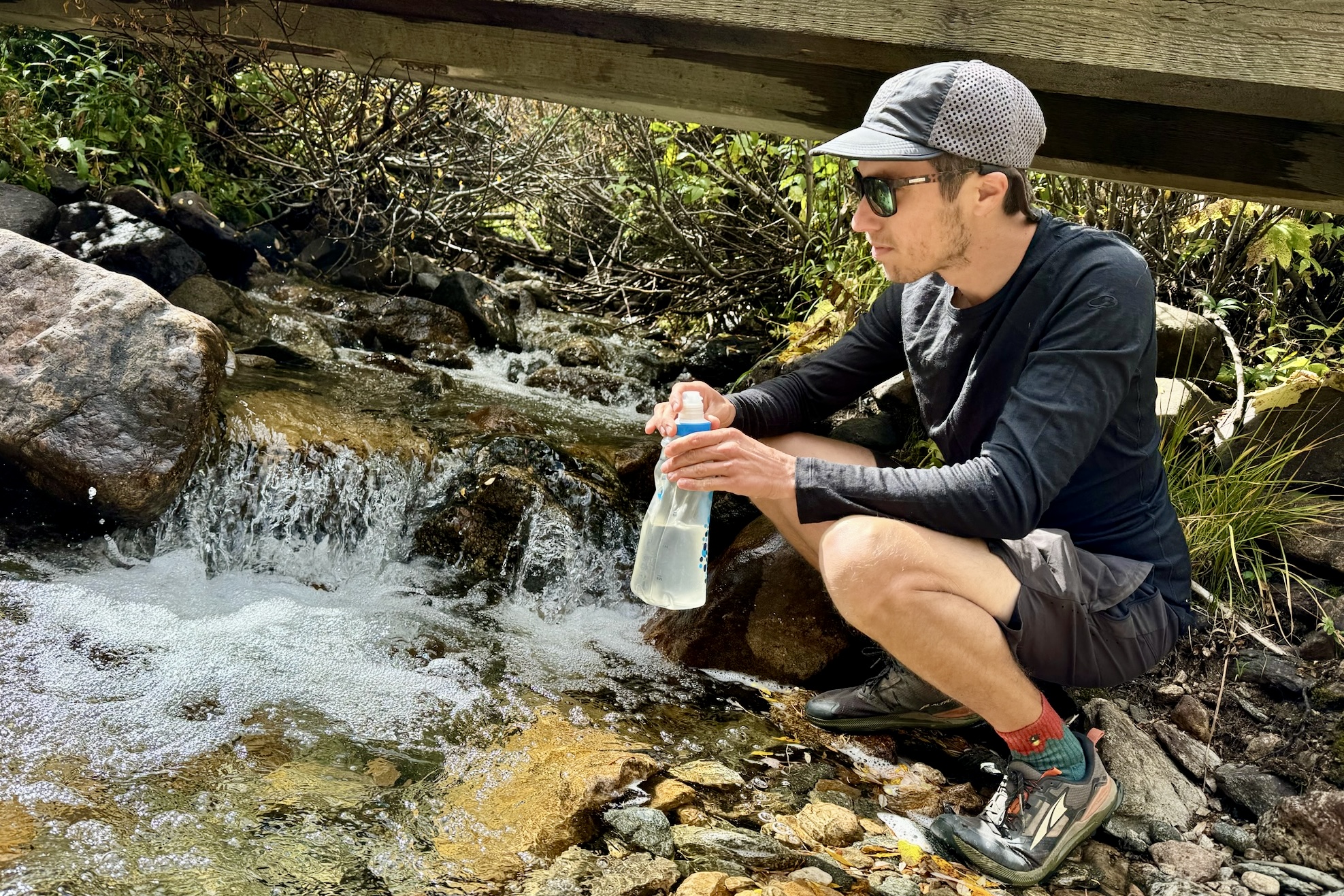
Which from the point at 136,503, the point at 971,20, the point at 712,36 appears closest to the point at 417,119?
the point at 136,503

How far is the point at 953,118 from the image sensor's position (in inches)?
88.5

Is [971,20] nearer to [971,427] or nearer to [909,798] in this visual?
[971,427]

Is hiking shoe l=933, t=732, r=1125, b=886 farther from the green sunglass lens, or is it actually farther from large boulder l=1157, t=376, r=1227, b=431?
large boulder l=1157, t=376, r=1227, b=431

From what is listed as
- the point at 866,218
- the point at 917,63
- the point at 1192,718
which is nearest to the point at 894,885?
the point at 1192,718

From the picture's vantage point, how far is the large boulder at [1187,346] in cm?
419

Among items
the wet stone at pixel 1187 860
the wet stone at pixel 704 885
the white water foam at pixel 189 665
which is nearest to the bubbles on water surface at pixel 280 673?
the white water foam at pixel 189 665

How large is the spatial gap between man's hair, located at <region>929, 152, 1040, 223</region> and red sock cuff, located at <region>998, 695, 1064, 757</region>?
123 centimetres

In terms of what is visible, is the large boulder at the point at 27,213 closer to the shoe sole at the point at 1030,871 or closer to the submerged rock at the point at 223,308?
the submerged rock at the point at 223,308

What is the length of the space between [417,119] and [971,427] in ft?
16.1

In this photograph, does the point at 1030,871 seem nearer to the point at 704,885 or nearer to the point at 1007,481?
the point at 704,885

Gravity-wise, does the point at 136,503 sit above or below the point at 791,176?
below

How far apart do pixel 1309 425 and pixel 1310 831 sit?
5.63ft

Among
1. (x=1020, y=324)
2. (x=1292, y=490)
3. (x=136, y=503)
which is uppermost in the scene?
(x=1020, y=324)

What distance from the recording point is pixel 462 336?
247 inches
